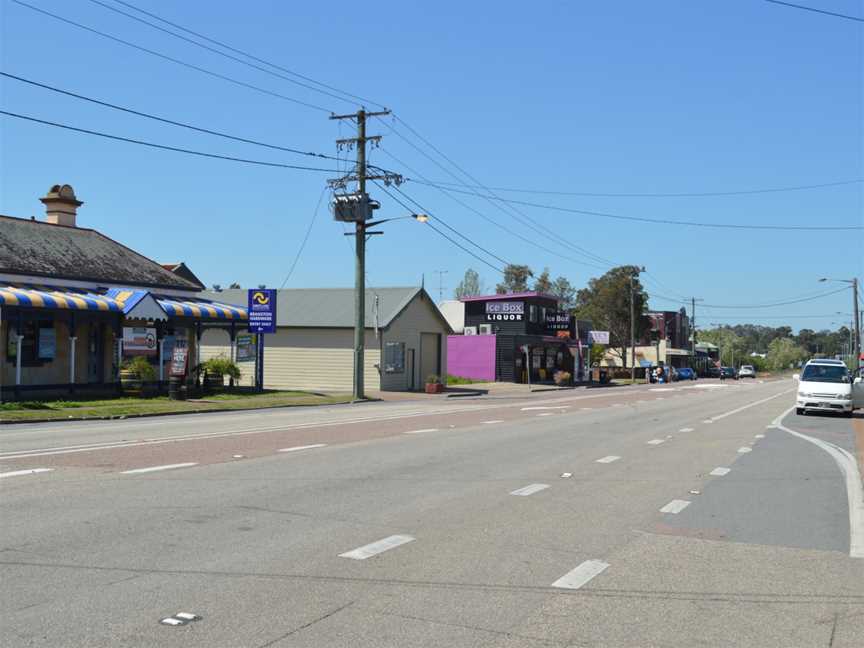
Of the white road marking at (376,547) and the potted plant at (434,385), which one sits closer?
the white road marking at (376,547)

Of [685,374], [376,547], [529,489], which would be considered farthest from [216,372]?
[685,374]

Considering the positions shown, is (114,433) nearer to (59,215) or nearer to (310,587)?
(310,587)

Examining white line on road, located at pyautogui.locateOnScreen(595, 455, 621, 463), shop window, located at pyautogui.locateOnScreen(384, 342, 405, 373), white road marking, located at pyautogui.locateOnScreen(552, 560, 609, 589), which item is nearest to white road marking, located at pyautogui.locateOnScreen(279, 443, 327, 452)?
white line on road, located at pyautogui.locateOnScreen(595, 455, 621, 463)

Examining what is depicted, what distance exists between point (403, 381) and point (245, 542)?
3706 cm

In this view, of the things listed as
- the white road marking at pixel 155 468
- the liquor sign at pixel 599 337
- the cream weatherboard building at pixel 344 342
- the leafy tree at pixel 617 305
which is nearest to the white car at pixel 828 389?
the cream weatherboard building at pixel 344 342

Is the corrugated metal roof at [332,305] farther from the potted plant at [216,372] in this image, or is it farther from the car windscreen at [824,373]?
the car windscreen at [824,373]

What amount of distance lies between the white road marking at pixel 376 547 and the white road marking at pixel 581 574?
160cm

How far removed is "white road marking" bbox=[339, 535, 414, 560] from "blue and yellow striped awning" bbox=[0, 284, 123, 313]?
2098 centimetres

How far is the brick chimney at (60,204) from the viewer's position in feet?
126

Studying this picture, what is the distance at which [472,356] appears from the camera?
59.8 m

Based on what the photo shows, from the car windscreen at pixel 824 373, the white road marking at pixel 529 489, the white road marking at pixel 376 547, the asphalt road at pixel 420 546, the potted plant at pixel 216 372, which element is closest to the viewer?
the asphalt road at pixel 420 546

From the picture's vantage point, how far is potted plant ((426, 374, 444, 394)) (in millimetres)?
43531

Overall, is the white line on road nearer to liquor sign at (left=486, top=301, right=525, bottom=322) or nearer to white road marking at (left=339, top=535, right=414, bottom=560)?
white road marking at (left=339, top=535, right=414, bottom=560)

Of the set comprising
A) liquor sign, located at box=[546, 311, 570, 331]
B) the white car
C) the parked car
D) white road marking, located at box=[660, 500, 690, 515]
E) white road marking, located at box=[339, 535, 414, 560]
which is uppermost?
liquor sign, located at box=[546, 311, 570, 331]
